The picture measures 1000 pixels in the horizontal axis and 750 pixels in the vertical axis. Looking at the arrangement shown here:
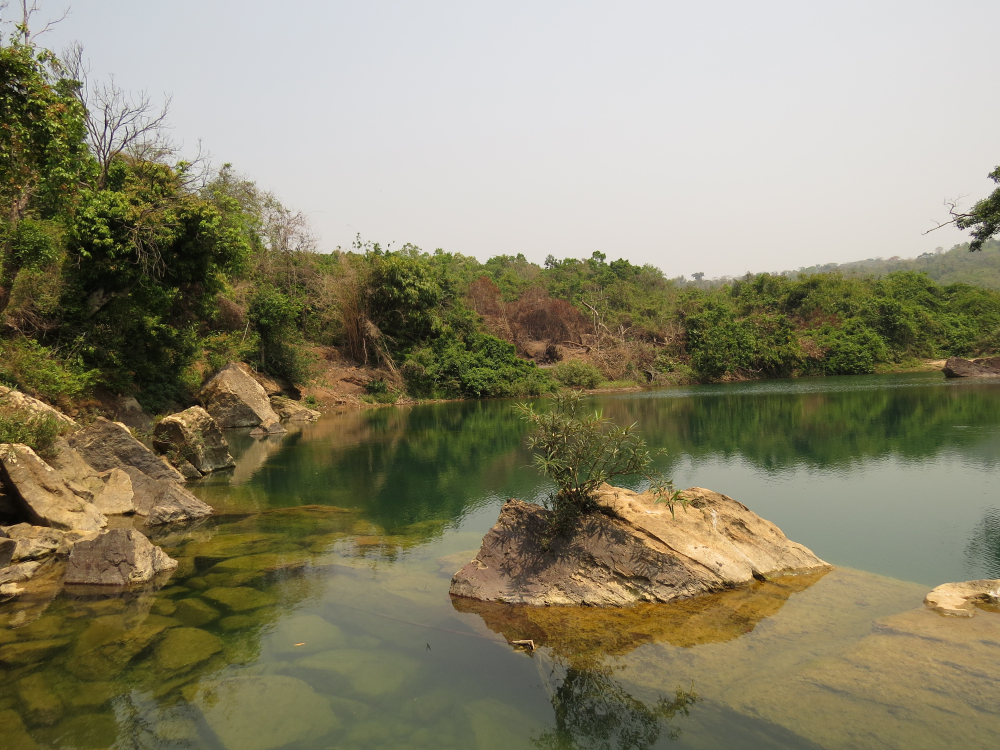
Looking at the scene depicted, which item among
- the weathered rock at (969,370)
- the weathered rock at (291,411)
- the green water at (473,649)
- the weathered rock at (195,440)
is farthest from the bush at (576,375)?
the green water at (473,649)

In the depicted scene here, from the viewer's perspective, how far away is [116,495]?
11.4 metres

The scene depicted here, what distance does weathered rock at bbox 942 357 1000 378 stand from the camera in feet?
113

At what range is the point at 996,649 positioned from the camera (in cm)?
587

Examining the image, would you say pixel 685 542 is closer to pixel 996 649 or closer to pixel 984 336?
pixel 996 649

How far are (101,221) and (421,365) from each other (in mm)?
20235

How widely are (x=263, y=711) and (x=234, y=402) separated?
779 inches

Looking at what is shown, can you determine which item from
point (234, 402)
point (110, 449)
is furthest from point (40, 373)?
point (234, 402)

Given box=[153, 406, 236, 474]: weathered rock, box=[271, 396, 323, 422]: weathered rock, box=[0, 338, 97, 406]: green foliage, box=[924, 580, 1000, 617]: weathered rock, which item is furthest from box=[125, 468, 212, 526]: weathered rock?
box=[271, 396, 323, 422]: weathered rock

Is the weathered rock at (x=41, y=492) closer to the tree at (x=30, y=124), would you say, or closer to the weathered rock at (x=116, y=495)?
the weathered rock at (x=116, y=495)

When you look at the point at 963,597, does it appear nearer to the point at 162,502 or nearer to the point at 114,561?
the point at 114,561

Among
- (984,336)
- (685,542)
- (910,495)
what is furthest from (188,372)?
(984,336)

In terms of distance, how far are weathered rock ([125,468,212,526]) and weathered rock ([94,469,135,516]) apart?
0.51 feet

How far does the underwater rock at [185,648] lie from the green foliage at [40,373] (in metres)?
10.2

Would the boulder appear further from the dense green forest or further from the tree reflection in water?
the tree reflection in water
